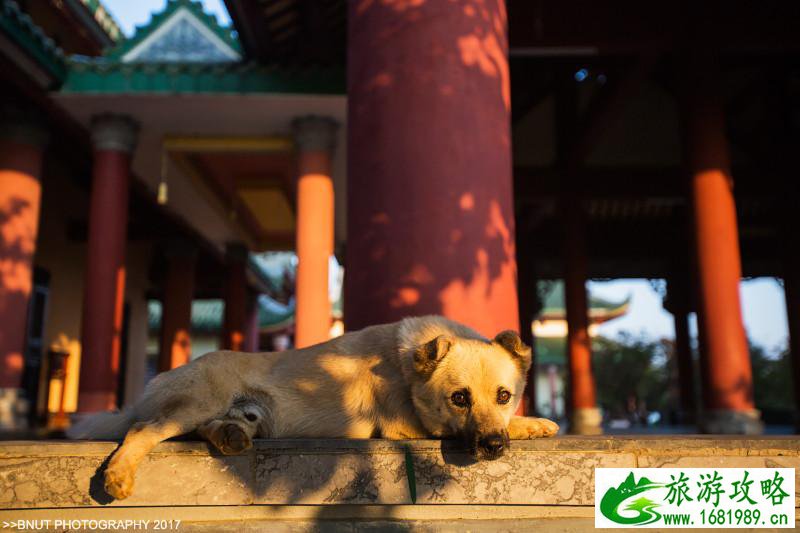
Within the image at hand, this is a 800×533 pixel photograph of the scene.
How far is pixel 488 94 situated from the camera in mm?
5020

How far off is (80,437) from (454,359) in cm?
213

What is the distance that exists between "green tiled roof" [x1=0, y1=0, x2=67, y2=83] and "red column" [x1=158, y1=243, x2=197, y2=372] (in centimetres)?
703

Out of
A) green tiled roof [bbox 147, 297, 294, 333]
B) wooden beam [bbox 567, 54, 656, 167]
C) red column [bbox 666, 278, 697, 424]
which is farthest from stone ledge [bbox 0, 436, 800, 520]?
green tiled roof [bbox 147, 297, 294, 333]

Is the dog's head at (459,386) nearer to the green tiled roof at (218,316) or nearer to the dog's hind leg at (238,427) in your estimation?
the dog's hind leg at (238,427)

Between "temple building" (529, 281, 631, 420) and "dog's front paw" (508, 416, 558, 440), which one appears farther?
"temple building" (529, 281, 631, 420)

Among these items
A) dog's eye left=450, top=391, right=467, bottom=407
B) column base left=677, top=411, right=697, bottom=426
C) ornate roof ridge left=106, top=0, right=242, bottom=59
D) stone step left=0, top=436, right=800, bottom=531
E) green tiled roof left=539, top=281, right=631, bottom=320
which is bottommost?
column base left=677, top=411, right=697, bottom=426

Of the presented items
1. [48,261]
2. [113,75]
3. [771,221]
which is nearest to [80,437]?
[113,75]

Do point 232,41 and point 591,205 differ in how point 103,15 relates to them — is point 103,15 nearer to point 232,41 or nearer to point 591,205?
point 232,41

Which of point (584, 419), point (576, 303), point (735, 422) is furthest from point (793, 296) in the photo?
point (735, 422)

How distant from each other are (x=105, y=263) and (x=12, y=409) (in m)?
2.32

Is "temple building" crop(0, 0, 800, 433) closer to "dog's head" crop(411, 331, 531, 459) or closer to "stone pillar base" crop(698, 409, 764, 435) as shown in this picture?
"stone pillar base" crop(698, 409, 764, 435)

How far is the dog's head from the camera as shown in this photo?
3201 millimetres

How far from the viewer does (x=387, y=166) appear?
4.82 metres

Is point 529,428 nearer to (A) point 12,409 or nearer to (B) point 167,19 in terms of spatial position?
(A) point 12,409
